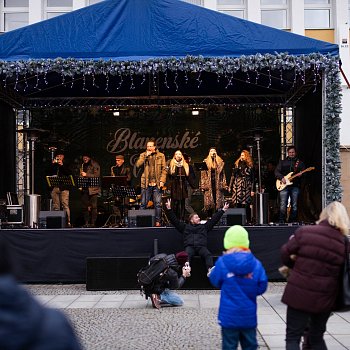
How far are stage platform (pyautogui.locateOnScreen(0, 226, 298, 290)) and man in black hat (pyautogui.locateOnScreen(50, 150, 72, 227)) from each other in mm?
4319

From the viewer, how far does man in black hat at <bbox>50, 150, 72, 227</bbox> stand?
16797 mm

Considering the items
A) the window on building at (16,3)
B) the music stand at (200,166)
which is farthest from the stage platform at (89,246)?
the window on building at (16,3)

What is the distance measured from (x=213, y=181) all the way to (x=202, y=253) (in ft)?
19.9

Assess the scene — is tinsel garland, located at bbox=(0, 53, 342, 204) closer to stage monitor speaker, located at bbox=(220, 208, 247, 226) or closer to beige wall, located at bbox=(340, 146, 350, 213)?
stage monitor speaker, located at bbox=(220, 208, 247, 226)

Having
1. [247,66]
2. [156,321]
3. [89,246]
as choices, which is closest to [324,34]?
[247,66]

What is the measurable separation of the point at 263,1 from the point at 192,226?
1105 cm

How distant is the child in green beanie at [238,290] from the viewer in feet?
17.3

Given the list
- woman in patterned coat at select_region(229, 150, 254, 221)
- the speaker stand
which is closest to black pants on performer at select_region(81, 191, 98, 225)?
Answer: the speaker stand

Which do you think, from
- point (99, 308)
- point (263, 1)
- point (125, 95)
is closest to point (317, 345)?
point (99, 308)

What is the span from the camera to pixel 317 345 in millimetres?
5535

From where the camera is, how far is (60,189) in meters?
17.4

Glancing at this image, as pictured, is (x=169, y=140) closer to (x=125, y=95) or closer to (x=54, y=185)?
(x=125, y=95)

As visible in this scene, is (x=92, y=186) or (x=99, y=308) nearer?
(x=99, y=308)

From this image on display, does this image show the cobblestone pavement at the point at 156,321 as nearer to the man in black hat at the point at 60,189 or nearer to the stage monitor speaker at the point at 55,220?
the stage monitor speaker at the point at 55,220
